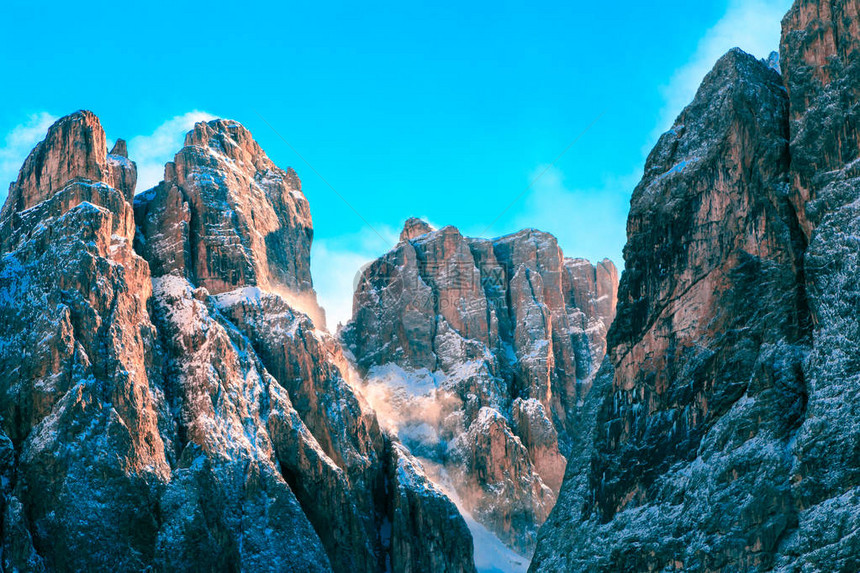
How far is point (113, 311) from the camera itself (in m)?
137

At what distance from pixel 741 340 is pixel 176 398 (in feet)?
283

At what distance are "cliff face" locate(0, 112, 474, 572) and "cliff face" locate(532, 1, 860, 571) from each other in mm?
50295

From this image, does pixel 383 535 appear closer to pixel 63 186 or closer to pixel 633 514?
pixel 63 186

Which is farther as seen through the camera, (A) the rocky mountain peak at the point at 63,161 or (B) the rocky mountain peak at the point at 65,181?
(A) the rocky mountain peak at the point at 63,161

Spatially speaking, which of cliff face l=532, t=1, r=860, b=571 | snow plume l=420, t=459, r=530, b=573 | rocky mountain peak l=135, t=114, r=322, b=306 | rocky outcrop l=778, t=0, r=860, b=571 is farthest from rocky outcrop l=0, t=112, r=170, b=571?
rocky outcrop l=778, t=0, r=860, b=571

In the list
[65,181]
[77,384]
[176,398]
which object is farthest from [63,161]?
[77,384]

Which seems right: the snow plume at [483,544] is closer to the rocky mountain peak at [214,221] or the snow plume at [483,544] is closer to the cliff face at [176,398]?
the cliff face at [176,398]

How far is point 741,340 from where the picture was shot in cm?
8206

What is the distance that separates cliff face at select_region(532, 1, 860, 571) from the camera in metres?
71.2

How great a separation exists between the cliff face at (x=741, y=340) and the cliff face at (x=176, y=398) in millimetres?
50295

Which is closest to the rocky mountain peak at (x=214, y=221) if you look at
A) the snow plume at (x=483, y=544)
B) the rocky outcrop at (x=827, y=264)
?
the snow plume at (x=483, y=544)

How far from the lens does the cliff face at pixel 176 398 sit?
124 metres

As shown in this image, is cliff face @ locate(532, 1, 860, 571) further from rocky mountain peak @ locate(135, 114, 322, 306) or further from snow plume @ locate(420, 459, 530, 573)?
rocky mountain peak @ locate(135, 114, 322, 306)

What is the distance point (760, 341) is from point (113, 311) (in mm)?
87600
